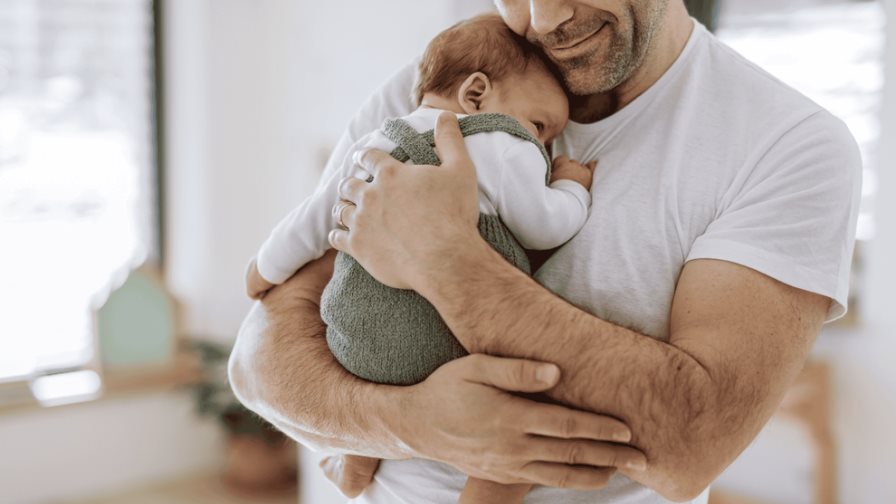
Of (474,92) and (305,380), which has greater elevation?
(474,92)

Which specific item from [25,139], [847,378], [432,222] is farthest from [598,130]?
[25,139]

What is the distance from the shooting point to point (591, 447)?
37.2 inches

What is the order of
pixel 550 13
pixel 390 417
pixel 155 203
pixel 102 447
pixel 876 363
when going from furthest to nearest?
pixel 155 203, pixel 102 447, pixel 876 363, pixel 550 13, pixel 390 417

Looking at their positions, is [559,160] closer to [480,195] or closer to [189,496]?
[480,195]

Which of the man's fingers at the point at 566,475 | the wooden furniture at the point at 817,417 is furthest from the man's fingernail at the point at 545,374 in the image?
the wooden furniture at the point at 817,417

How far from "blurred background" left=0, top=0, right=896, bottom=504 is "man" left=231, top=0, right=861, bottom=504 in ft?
7.73

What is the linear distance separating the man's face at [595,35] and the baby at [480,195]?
39 mm

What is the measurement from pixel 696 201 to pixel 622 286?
0.14 metres

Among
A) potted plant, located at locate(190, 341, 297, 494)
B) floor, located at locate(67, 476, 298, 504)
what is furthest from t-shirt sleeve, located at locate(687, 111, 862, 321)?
floor, located at locate(67, 476, 298, 504)

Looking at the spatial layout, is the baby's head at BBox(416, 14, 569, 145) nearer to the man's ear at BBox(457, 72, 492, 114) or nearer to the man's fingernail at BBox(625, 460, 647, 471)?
the man's ear at BBox(457, 72, 492, 114)

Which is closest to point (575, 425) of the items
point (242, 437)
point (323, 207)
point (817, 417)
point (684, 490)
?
point (684, 490)

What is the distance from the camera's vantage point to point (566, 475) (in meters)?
0.96

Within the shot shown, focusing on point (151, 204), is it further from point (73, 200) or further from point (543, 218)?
point (543, 218)

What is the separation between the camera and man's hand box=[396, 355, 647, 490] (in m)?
0.93
